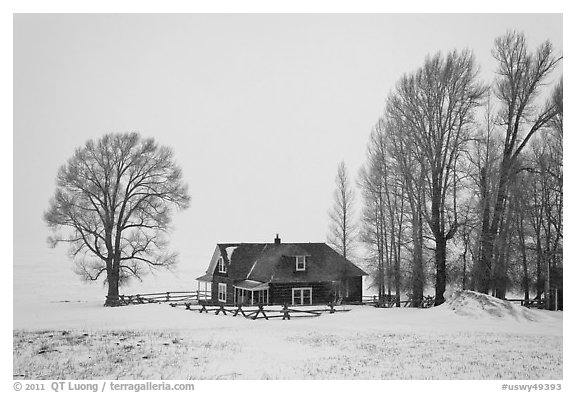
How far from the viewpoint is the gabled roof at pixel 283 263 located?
13172 mm

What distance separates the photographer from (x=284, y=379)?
31.1 feet

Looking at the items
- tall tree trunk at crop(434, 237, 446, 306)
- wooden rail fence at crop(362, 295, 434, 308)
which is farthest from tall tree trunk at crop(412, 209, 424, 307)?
tall tree trunk at crop(434, 237, 446, 306)

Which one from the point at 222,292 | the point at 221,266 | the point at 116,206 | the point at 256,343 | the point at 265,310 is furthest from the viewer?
the point at 222,292

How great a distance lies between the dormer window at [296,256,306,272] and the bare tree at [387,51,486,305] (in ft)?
9.67

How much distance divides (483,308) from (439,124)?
12.2ft

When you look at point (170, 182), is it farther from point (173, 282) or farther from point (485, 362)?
point (485, 362)

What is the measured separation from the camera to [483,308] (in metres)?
11.6

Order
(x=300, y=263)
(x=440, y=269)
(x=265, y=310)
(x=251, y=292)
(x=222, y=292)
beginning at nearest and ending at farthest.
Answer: (x=265, y=310) → (x=440, y=269) → (x=300, y=263) → (x=222, y=292) → (x=251, y=292)

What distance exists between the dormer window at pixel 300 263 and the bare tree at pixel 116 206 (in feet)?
10.3

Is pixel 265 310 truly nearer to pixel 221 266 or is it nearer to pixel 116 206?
pixel 221 266

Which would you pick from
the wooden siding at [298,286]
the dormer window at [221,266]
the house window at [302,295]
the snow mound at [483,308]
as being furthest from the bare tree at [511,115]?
the dormer window at [221,266]

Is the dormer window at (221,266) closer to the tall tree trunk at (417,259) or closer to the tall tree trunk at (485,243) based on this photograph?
the tall tree trunk at (417,259)

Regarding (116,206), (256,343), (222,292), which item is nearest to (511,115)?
(256,343)

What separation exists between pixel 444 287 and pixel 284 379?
4666 millimetres
